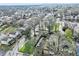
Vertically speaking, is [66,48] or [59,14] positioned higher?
[59,14]

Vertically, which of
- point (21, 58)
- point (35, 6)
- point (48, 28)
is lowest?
point (21, 58)

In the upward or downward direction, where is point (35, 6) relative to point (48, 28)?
upward

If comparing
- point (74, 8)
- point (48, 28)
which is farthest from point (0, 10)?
point (74, 8)

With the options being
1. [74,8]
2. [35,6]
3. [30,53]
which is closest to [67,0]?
[74,8]

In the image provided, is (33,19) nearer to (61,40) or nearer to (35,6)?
(35,6)

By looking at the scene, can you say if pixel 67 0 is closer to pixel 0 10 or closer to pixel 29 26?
pixel 29 26

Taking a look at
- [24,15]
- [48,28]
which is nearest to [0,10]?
[24,15]
